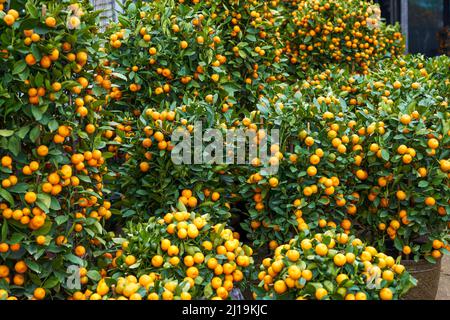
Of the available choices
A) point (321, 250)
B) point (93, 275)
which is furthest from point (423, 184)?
point (93, 275)

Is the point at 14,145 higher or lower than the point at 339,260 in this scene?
higher

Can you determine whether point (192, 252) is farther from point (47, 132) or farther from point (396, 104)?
point (396, 104)

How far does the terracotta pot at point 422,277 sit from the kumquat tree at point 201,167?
0.01m

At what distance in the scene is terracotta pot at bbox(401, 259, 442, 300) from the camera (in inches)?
140

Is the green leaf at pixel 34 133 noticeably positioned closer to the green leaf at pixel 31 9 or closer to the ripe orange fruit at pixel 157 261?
the green leaf at pixel 31 9

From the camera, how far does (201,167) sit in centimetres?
330

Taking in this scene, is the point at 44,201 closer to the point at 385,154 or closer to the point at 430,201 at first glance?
the point at 385,154

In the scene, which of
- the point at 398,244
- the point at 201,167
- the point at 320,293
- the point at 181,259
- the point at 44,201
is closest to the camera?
the point at 320,293

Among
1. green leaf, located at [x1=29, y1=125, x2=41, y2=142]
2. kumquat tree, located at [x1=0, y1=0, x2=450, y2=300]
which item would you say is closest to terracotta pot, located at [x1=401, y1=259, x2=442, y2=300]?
kumquat tree, located at [x1=0, y1=0, x2=450, y2=300]

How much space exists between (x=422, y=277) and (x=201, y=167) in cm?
172

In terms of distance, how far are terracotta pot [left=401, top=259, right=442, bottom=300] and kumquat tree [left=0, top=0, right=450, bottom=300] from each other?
0.04 ft

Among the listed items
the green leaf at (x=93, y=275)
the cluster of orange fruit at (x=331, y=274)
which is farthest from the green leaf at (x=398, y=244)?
the green leaf at (x=93, y=275)

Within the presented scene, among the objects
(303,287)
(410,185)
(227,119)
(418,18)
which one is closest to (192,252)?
(303,287)

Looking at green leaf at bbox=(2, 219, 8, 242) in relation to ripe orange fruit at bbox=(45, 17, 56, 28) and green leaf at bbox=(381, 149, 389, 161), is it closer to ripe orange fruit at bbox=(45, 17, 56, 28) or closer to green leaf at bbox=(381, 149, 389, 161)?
ripe orange fruit at bbox=(45, 17, 56, 28)
